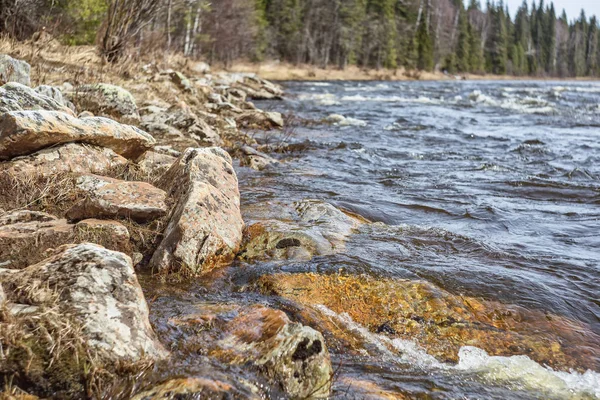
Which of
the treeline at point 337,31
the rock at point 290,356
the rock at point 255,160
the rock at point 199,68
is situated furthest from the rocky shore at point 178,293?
the rock at point 199,68

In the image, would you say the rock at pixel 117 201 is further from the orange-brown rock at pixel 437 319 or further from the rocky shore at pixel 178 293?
the orange-brown rock at pixel 437 319

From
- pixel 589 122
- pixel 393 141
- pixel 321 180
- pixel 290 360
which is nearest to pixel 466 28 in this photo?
pixel 589 122

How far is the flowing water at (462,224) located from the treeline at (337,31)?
542cm

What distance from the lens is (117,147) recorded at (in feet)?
15.1

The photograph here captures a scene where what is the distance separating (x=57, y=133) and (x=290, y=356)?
301cm

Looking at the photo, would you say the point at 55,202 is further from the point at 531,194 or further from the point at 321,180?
the point at 531,194

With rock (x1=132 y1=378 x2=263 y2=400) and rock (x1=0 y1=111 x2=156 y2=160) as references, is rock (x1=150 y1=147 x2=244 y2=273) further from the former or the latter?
rock (x1=132 y1=378 x2=263 y2=400)

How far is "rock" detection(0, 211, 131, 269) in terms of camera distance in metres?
2.79

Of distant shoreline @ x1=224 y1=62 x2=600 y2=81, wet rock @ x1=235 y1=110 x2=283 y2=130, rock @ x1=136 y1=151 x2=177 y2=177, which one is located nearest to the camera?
rock @ x1=136 y1=151 x2=177 y2=177

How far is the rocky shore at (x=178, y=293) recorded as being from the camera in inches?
78.7

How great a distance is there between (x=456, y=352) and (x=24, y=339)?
2.10 meters

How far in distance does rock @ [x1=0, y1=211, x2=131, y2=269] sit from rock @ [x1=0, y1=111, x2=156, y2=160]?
32.3 inches

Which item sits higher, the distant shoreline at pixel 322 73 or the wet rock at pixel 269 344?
the distant shoreline at pixel 322 73

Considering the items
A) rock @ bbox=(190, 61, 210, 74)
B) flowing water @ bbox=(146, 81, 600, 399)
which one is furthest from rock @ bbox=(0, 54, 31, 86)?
rock @ bbox=(190, 61, 210, 74)
